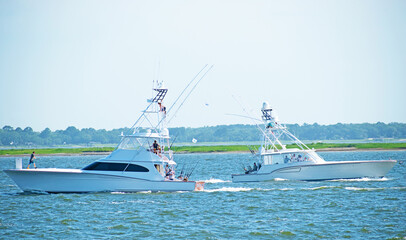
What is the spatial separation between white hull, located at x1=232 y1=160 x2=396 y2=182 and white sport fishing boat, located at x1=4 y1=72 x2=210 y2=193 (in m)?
9.73

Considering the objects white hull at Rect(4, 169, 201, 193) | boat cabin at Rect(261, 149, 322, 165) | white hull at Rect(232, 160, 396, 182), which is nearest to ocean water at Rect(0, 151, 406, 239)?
white hull at Rect(4, 169, 201, 193)

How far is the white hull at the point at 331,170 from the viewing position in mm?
43969

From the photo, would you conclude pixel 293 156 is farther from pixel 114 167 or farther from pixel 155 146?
pixel 114 167

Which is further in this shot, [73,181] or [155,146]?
[155,146]

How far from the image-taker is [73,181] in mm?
36719

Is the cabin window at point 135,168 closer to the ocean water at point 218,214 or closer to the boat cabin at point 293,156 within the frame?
the ocean water at point 218,214

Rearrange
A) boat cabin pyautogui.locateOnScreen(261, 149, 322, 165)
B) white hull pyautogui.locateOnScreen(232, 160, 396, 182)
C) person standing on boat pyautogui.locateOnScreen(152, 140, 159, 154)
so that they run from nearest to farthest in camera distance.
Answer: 1. person standing on boat pyautogui.locateOnScreen(152, 140, 159, 154)
2. white hull pyautogui.locateOnScreen(232, 160, 396, 182)
3. boat cabin pyautogui.locateOnScreen(261, 149, 322, 165)

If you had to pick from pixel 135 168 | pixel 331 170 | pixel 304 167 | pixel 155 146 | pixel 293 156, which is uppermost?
pixel 155 146

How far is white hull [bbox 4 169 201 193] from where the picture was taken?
36.5 metres

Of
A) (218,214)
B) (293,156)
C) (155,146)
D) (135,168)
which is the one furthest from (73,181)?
(293,156)

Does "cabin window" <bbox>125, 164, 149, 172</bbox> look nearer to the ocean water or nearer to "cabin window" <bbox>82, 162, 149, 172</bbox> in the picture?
"cabin window" <bbox>82, 162, 149, 172</bbox>

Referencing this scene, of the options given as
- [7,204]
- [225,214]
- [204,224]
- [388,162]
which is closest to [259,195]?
[225,214]

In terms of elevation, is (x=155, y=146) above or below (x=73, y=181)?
above

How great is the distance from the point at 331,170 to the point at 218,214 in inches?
672
